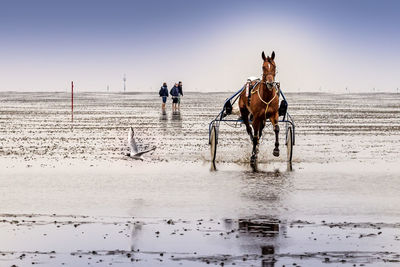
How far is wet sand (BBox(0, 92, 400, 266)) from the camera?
30.5 feet

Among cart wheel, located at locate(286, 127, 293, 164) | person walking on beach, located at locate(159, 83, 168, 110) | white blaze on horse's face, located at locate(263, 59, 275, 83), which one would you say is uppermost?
white blaze on horse's face, located at locate(263, 59, 275, 83)

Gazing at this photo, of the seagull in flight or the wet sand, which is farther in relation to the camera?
the seagull in flight

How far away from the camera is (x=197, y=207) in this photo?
41.7 ft

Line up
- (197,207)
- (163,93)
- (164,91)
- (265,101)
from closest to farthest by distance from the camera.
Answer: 1. (197,207)
2. (265,101)
3. (163,93)
4. (164,91)

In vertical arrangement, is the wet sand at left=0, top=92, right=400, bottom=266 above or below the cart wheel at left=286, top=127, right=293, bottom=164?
below

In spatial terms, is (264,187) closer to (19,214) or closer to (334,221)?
(334,221)

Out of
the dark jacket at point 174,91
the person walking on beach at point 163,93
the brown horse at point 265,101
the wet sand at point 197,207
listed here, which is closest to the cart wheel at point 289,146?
the wet sand at point 197,207

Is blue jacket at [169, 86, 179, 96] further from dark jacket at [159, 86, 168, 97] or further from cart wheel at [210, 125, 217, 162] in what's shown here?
cart wheel at [210, 125, 217, 162]

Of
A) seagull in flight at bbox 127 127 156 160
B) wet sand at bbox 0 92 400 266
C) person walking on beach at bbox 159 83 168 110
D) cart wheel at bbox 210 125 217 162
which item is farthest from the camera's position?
person walking on beach at bbox 159 83 168 110

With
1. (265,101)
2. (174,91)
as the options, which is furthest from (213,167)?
(174,91)

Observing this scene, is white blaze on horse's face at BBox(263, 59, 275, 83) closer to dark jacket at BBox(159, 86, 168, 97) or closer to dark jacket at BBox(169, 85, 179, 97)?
dark jacket at BBox(169, 85, 179, 97)

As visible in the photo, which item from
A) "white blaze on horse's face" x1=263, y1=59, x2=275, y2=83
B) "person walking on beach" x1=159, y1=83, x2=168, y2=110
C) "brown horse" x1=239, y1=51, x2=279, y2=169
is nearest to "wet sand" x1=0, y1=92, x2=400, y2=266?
"brown horse" x1=239, y1=51, x2=279, y2=169

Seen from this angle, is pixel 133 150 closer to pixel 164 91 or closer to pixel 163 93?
pixel 163 93

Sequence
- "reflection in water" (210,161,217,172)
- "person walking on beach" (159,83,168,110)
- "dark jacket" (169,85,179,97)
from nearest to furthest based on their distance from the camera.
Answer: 1. "reflection in water" (210,161,217,172)
2. "dark jacket" (169,85,179,97)
3. "person walking on beach" (159,83,168,110)
